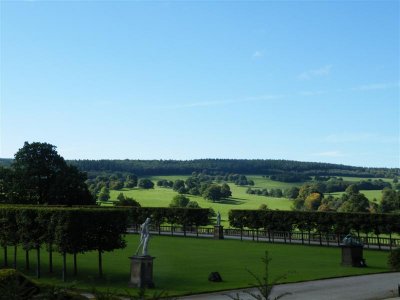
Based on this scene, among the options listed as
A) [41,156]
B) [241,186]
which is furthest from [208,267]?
[241,186]

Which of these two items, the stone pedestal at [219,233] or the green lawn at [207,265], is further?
the stone pedestal at [219,233]

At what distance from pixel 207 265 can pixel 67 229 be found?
11277mm

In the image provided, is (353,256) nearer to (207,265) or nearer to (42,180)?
(207,265)

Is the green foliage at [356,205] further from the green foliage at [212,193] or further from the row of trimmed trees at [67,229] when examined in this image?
the row of trimmed trees at [67,229]

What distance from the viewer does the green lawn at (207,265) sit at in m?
32.3

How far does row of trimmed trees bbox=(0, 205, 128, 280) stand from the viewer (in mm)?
35219

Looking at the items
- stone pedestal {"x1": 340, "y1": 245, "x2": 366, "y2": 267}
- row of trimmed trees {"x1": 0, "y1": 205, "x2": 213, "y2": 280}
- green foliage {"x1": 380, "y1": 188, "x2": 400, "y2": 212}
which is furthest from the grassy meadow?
row of trimmed trees {"x1": 0, "y1": 205, "x2": 213, "y2": 280}

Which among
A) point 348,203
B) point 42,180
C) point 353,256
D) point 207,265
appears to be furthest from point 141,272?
point 348,203

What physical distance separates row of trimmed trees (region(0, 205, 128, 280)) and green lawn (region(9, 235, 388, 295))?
1854 millimetres

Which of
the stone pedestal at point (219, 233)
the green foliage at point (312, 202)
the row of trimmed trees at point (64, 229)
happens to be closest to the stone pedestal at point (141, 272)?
the row of trimmed trees at point (64, 229)

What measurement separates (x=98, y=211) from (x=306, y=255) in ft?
72.4

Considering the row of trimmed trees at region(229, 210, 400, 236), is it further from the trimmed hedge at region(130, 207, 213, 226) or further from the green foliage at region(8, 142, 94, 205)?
the green foliage at region(8, 142, 94, 205)

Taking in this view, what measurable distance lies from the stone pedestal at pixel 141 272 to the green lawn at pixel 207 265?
702 mm

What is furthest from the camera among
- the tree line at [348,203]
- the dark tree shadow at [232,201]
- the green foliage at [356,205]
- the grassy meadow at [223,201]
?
the dark tree shadow at [232,201]
